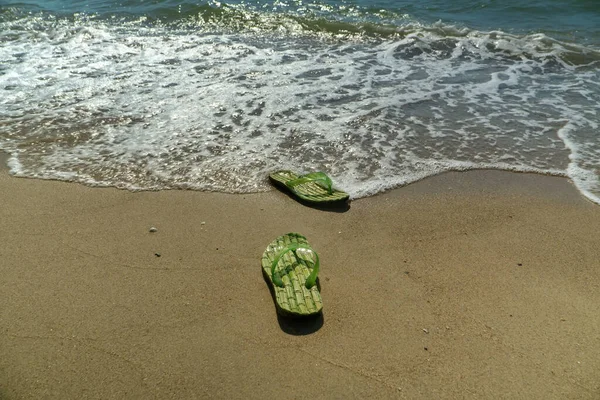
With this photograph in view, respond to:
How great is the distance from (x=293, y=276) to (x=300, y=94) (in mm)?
3475

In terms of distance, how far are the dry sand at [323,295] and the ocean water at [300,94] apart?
478 millimetres

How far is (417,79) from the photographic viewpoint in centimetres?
671

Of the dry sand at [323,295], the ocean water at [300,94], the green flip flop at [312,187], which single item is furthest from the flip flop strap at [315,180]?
the ocean water at [300,94]

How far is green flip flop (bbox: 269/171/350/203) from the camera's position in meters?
→ 3.95

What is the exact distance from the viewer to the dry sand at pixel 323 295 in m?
2.46

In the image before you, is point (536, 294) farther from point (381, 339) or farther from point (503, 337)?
point (381, 339)

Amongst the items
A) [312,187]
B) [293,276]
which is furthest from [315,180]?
[293,276]

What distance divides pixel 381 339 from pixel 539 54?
6.89m

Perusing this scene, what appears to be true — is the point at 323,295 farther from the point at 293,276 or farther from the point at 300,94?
the point at 300,94

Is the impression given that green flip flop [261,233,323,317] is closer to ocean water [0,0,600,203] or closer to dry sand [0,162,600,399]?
dry sand [0,162,600,399]

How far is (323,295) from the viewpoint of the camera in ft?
9.96

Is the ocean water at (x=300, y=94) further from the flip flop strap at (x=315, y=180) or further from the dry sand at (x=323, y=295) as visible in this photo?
the dry sand at (x=323, y=295)

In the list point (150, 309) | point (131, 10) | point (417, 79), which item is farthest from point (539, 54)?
point (131, 10)

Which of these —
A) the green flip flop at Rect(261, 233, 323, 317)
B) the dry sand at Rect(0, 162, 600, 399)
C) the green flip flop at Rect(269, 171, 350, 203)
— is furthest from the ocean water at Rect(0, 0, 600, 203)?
the green flip flop at Rect(261, 233, 323, 317)
